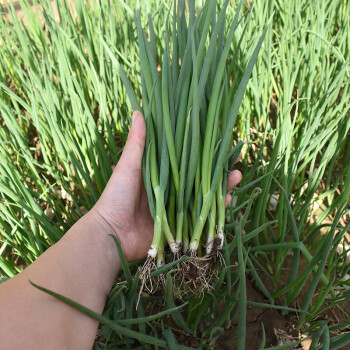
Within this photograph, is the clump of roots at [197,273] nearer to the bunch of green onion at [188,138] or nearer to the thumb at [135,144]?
the bunch of green onion at [188,138]

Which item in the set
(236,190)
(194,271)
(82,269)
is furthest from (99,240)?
(236,190)

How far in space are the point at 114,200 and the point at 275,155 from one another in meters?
0.48

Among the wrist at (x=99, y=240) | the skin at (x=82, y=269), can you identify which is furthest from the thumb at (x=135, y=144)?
the wrist at (x=99, y=240)

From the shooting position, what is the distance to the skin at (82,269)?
632mm

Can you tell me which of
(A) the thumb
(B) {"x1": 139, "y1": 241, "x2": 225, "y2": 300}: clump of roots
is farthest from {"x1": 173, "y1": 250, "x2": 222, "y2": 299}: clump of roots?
(A) the thumb

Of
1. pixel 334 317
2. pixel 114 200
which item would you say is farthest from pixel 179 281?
pixel 334 317

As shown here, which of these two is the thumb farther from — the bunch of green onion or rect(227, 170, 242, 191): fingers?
rect(227, 170, 242, 191): fingers

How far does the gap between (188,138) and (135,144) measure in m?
0.15

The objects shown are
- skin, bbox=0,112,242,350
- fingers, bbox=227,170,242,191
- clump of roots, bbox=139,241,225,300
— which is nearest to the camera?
skin, bbox=0,112,242,350

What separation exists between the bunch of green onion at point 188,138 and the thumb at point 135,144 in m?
0.02

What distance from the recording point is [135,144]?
34.9 inches

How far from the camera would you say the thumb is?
0.88 meters

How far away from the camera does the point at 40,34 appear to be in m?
1.39

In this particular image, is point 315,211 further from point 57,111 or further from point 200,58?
point 57,111
